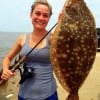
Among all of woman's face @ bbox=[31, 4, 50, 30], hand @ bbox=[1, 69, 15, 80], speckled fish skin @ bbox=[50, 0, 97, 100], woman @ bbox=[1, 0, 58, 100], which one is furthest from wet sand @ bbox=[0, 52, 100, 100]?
speckled fish skin @ bbox=[50, 0, 97, 100]

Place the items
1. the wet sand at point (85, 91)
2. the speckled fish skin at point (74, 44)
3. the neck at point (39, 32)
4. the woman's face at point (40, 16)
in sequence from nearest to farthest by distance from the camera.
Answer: the speckled fish skin at point (74, 44), the woman's face at point (40, 16), the neck at point (39, 32), the wet sand at point (85, 91)

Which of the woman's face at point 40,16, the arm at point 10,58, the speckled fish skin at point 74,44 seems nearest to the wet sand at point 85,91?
the arm at point 10,58

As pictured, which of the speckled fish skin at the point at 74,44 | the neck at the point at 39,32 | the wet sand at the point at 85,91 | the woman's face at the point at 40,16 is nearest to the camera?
the speckled fish skin at the point at 74,44

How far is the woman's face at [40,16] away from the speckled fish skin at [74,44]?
2.49ft

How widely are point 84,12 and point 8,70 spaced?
4.87 ft

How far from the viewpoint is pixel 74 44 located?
15.0ft

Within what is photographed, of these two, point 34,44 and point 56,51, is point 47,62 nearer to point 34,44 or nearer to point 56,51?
point 34,44

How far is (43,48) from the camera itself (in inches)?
215

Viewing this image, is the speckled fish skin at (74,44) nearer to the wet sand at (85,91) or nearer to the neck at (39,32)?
the neck at (39,32)

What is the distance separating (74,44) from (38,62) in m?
1.07

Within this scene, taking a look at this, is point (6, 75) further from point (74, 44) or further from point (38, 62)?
point (74, 44)

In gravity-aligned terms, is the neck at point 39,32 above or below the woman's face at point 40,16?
below

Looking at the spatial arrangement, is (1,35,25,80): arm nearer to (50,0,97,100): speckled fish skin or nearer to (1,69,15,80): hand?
(1,69,15,80): hand

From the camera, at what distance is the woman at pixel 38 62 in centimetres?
539
